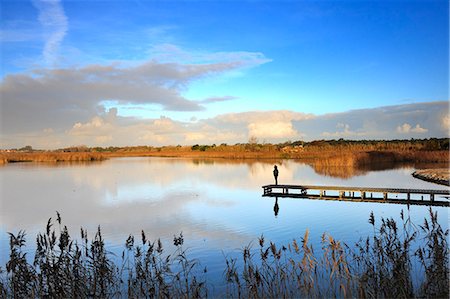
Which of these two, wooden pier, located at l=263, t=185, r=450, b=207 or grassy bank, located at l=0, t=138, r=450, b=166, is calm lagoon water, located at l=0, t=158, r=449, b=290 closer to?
wooden pier, located at l=263, t=185, r=450, b=207

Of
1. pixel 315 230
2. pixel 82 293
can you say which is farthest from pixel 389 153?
pixel 82 293

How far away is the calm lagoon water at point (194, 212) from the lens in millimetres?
11609

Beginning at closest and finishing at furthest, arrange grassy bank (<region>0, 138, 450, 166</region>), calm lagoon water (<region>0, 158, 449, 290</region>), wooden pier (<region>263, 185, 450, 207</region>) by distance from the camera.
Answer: calm lagoon water (<region>0, 158, 449, 290</region>), wooden pier (<region>263, 185, 450, 207</region>), grassy bank (<region>0, 138, 450, 166</region>)

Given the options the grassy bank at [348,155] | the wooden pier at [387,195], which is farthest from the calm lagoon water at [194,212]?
the grassy bank at [348,155]

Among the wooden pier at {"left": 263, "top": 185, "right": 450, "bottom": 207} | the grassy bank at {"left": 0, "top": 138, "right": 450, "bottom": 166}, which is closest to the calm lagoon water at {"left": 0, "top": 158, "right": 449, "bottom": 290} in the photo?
the wooden pier at {"left": 263, "top": 185, "right": 450, "bottom": 207}

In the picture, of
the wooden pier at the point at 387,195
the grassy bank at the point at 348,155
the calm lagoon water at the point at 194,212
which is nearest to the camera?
the calm lagoon water at the point at 194,212

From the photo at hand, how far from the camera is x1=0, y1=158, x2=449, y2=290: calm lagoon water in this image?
38.1 feet

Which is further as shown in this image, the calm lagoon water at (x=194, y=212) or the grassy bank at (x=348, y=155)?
the grassy bank at (x=348, y=155)

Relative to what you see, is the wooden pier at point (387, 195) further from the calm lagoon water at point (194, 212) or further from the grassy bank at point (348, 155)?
the grassy bank at point (348, 155)

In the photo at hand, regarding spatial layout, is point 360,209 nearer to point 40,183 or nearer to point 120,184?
point 120,184

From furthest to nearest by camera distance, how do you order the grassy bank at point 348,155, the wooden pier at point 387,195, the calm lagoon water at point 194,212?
the grassy bank at point 348,155
the wooden pier at point 387,195
the calm lagoon water at point 194,212

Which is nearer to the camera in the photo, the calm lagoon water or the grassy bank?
the calm lagoon water

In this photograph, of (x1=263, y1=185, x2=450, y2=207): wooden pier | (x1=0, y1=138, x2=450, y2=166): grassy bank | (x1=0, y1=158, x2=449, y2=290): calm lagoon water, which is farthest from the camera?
(x1=0, y1=138, x2=450, y2=166): grassy bank

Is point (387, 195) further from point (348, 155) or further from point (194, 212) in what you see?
point (348, 155)
